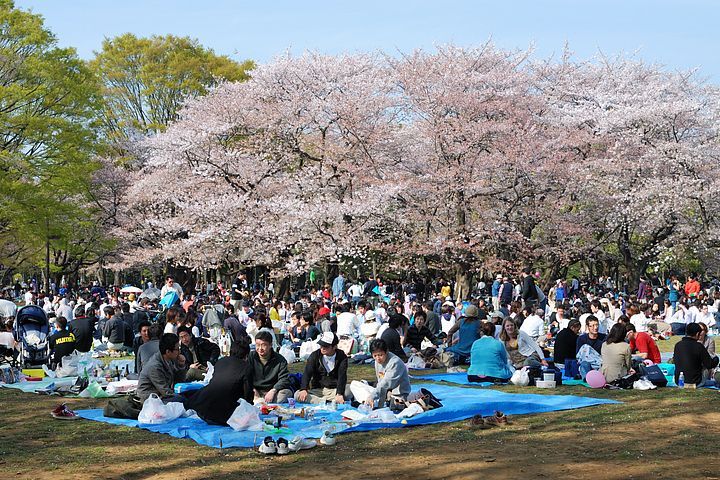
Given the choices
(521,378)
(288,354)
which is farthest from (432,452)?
(288,354)

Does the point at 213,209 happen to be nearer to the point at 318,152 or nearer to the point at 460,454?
the point at 318,152

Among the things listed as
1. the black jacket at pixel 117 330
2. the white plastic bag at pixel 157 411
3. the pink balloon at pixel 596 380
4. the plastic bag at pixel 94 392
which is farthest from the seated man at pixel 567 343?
the black jacket at pixel 117 330

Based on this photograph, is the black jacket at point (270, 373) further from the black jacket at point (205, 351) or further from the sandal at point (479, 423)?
the black jacket at point (205, 351)

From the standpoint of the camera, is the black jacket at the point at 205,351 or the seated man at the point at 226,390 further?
the black jacket at the point at 205,351

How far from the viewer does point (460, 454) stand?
7199 mm

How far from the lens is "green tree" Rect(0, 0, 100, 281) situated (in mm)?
27281

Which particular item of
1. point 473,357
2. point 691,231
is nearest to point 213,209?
point 691,231

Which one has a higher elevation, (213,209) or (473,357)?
(213,209)

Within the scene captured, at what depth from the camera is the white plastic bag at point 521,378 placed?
11.5 meters

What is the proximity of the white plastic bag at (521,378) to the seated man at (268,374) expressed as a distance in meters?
3.38

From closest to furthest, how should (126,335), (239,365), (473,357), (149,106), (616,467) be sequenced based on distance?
(616,467) < (239,365) < (473,357) < (126,335) < (149,106)

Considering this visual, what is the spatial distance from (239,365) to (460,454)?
255 centimetres

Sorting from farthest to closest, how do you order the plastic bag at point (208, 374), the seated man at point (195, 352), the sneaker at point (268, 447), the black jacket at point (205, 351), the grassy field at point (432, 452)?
the black jacket at point (205, 351)
the seated man at point (195, 352)
the plastic bag at point (208, 374)
the sneaker at point (268, 447)
the grassy field at point (432, 452)

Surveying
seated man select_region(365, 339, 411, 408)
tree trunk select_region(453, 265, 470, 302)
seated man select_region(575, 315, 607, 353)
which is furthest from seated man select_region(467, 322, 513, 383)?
tree trunk select_region(453, 265, 470, 302)
